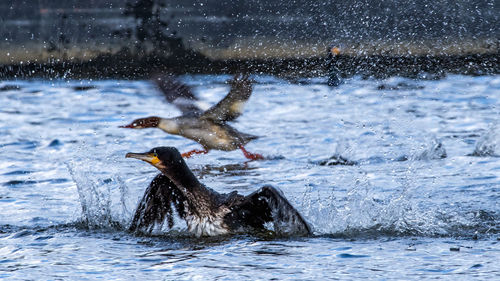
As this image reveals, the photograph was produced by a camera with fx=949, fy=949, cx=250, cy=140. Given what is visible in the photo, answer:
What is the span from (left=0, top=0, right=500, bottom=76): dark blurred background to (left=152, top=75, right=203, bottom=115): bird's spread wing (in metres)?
8.47

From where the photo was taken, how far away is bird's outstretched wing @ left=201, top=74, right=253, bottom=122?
34.2 feet

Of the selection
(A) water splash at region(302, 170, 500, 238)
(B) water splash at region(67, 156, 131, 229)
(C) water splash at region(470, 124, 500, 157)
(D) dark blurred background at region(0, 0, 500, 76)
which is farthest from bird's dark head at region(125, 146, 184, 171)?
(D) dark blurred background at region(0, 0, 500, 76)

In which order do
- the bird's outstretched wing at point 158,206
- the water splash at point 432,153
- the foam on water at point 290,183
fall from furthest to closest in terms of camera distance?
the water splash at point 432,153, the bird's outstretched wing at point 158,206, the foam on water at point 290,183

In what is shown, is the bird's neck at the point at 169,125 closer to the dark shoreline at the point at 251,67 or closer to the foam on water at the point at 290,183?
the foam on water at the point at 290,183

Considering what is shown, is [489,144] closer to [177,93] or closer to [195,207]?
[177,93]

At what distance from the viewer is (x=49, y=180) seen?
9.90 metres

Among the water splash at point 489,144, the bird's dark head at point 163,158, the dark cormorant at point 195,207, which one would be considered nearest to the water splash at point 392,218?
the dark cormorant at point 195,207

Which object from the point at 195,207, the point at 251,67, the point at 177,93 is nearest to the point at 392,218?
the point at 195,207

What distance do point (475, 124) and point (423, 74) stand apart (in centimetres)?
721

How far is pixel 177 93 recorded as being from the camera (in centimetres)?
1064

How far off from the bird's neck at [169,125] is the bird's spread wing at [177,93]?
18cm

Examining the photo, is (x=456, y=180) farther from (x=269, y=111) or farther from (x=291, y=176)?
(x=269, y=111)

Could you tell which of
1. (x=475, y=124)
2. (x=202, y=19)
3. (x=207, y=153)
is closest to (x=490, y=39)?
(x=202, y=19)

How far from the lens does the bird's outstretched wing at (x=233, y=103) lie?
10.4m
